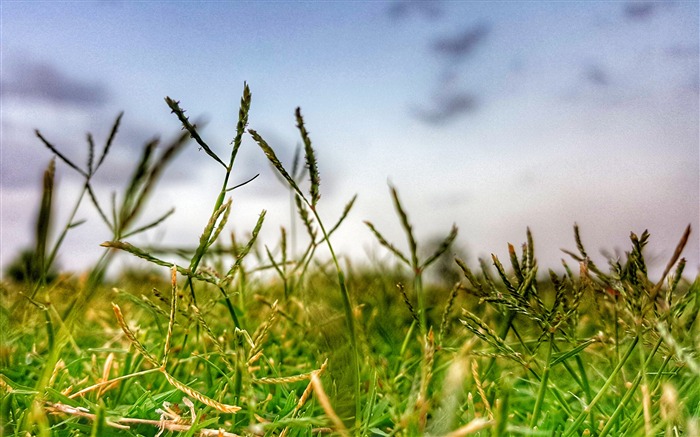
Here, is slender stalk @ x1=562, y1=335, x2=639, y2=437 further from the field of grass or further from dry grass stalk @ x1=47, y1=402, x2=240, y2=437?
dry grass stalk @ x1=47, y1=402, x2=240, y2=437

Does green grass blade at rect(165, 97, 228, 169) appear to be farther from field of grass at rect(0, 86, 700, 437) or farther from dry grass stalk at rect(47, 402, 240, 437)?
dry grass stalk at rect(47, 402, 240, 437)

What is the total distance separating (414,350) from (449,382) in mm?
1642

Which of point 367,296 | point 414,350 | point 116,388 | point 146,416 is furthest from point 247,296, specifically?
point 146,416

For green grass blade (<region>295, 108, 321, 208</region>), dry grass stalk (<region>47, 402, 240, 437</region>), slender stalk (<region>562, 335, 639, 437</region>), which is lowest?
dry grass stalk (<region>47, 402, 240, 437</region>)

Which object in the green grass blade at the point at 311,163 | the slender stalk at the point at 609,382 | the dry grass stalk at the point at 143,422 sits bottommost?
the dry grass stalk at the point at 143,422

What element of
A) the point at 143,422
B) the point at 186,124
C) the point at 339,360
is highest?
the point at 186,124

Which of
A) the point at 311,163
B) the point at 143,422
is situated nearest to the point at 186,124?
the point at 311,163

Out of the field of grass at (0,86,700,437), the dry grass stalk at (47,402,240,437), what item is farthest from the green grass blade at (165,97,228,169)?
the dry grass stalk at (47,402,240,437)

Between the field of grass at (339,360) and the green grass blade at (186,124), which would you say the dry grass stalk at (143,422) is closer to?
the field of grass at (339,360)

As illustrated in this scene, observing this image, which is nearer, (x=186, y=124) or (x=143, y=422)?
(x=186, y=124)

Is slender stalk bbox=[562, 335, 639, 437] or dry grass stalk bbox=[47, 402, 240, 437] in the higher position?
slender stalk bbox=[562, 335, 639, 437]

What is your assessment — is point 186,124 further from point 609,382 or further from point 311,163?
point 609,382

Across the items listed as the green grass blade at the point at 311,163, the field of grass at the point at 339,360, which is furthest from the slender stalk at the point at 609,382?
the green grass blade at the point at 311,163

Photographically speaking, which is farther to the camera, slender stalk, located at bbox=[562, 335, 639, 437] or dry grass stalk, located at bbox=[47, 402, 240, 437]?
dry grass stalk, located at bbox=[47, 402, 240, 437]
